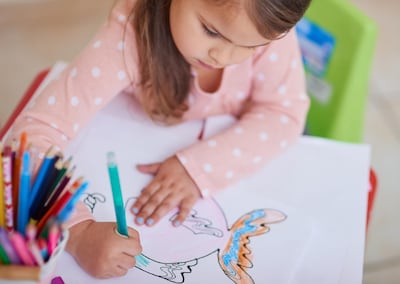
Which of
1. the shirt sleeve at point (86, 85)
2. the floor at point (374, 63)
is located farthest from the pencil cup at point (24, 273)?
the floor at point (374, 63)

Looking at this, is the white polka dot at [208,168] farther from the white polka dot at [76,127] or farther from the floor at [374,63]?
the floor at [374,63]

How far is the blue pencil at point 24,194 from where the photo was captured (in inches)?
19.4

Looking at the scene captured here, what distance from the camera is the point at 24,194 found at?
19.8 inches

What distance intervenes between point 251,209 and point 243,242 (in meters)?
0.05

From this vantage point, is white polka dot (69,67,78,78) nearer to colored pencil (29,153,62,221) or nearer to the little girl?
the little girl

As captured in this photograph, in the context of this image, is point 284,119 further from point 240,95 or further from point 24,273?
point 24,273

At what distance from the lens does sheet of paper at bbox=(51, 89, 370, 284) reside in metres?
0.68

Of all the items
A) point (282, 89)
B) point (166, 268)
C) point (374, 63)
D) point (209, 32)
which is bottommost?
point (374, 63)

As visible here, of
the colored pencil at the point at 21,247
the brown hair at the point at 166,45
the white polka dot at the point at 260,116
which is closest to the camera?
the colored pencil at the point at 21,247

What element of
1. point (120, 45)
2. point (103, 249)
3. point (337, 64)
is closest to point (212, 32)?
point (120, 45)

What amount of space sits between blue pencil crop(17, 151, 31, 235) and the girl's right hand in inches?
5.5

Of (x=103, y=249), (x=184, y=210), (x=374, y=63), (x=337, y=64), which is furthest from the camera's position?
(x=374, y=63)

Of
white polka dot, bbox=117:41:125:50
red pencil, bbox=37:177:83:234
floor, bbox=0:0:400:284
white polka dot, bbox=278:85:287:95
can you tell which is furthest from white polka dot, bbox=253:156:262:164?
floor, bbox=0:0:400:284

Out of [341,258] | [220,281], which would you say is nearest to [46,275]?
[220,281]
